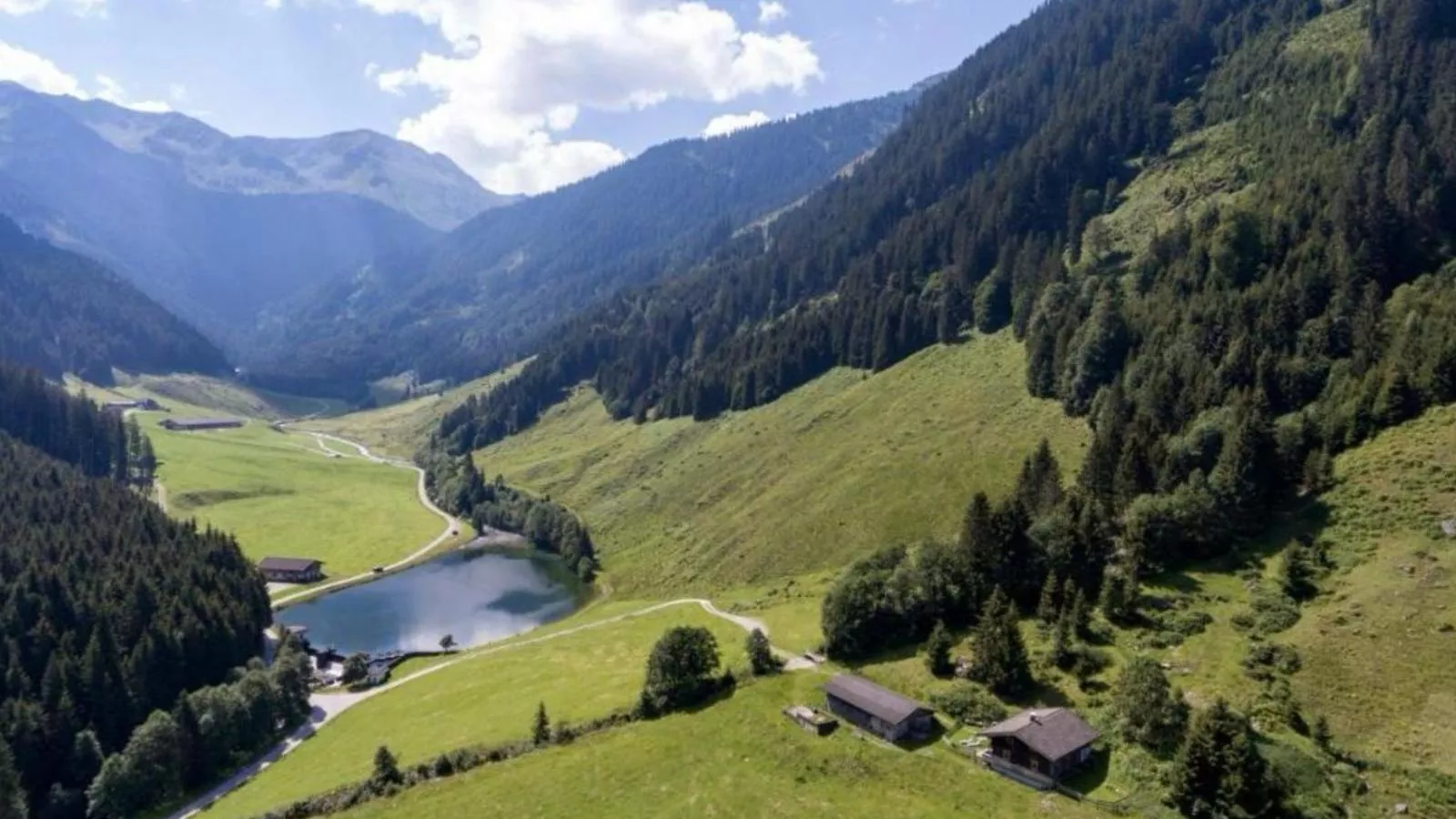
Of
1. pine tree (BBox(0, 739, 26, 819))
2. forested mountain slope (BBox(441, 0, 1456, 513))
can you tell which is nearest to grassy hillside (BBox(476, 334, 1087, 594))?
forested mountain slope (BBox(441, 0, 1456, 513))

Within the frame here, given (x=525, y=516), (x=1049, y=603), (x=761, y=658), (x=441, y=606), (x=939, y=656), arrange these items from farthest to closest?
(x=525, y=516) → (x=441, y=606) → (x=761, y=658) → (x=1049, y=603) → (x=939, y=656)

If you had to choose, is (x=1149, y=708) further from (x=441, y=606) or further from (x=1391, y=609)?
(x=441, y=606)

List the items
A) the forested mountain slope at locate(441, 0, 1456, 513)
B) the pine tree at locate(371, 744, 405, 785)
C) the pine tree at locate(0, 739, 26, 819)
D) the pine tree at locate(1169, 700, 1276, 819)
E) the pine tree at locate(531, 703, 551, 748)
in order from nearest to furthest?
the pine tree at locate(1169, 700, 1276, 819) < the pine tree at locate(371, 744, 405, 785) < the pine tree at locate(531, 703, 551, 748) < the pine tree at locate(0, 739, 26, 819) < the forested mountain slope at locate(441, 0, 1456, 513)

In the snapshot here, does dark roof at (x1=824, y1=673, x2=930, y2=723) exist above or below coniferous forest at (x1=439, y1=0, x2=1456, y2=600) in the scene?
below

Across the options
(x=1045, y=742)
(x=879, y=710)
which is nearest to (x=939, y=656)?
(x=879, y=710)

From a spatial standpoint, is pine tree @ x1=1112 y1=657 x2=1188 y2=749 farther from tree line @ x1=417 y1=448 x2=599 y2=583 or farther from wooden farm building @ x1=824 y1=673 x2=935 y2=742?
tree line @ x1=417 y1=448 x2=599 y2=583

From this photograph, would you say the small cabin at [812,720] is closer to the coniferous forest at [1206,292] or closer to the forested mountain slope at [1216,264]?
the coniferous forest at [1206,292]

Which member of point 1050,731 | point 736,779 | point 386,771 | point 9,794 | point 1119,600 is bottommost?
point 386,771

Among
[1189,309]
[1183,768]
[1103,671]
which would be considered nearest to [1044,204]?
[1189,309]
